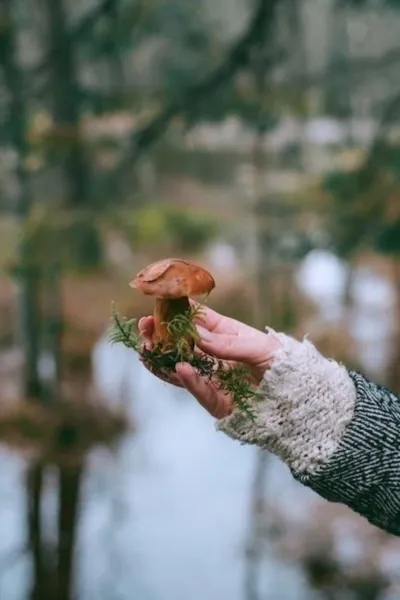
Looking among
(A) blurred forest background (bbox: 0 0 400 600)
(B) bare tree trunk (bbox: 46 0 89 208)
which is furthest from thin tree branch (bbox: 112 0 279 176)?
(B) bare tree trunk (bbox: 46 0 89 208)

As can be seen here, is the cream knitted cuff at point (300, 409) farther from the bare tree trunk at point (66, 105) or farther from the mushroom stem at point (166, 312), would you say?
the bare tree trunk at point (66, 105)

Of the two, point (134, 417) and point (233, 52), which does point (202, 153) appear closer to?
point (233, 52)

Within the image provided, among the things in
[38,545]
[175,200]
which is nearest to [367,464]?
[38,545]

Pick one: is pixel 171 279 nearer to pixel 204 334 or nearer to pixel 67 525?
pixel 204 334

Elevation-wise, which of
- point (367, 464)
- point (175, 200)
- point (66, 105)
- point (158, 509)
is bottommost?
point (158, 509)

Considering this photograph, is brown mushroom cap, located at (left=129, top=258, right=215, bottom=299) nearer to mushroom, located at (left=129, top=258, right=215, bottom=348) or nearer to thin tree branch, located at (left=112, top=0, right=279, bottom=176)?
mushroom, located at (left=129, top=258, right=215, bottom=348)

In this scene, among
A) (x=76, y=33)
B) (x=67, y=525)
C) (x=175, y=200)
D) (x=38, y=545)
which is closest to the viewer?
(x=38, y=545)

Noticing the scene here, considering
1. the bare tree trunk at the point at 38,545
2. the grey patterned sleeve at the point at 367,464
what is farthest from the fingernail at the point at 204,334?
the bare tree trunk at the point at 38,545
